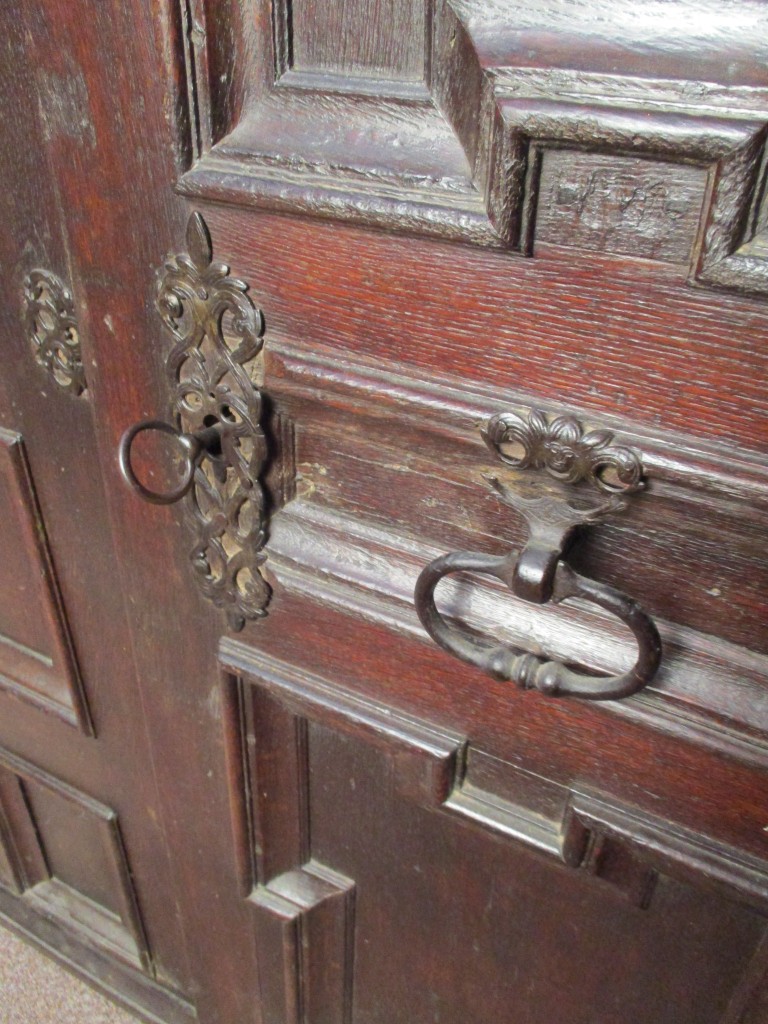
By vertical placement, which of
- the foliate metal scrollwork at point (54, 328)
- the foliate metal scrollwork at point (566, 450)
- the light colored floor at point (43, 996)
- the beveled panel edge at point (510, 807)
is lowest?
the light colored floor at point (43, 996)

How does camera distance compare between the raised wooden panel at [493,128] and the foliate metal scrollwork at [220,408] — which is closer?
the raised wooden panel at [493,128]

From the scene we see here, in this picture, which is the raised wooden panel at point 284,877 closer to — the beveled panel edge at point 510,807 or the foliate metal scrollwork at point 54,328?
the beveled panel edge at point 510,807

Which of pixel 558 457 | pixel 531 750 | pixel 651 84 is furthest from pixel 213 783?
pixel 651 84

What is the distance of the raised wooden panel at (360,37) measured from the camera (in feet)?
1.23

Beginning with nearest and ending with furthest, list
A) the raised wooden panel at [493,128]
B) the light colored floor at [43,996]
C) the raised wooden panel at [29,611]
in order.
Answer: the raised wooden panel at [493,128], the raised wooden panel at [29,611], the light colored floor at [43,996]

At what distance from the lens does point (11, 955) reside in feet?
3.76

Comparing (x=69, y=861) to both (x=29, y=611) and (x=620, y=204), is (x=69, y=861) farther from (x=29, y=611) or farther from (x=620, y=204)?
(x=620, y=204)

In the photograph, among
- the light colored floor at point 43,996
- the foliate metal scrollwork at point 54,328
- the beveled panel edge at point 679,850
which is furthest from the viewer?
the light colored floor at point 43,996

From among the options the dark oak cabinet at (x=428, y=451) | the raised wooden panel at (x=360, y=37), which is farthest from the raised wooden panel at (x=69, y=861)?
the raised wooden panel at (x=360, y=37)

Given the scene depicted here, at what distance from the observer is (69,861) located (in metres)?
1.04

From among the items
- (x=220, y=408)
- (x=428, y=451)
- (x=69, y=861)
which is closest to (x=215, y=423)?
(x=220, y=408)

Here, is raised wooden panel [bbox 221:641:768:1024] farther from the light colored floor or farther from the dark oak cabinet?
the light colored floor

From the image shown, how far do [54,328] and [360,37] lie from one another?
0.98ft

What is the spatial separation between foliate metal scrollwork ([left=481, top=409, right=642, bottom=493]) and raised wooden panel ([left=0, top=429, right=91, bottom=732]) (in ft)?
1.40
